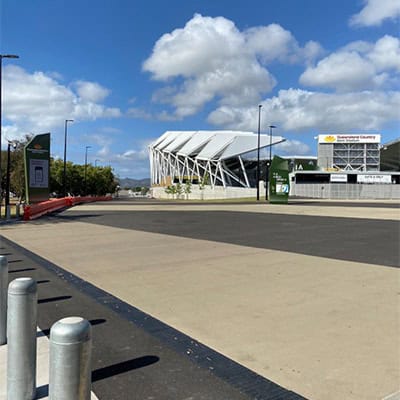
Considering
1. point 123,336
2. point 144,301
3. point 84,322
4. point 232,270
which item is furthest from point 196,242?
point 84,322

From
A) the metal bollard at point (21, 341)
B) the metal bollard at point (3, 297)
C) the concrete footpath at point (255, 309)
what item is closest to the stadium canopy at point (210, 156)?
the concrete footpath at point (255, 309)

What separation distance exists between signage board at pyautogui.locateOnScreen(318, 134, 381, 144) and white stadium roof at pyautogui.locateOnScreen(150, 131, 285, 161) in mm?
18270

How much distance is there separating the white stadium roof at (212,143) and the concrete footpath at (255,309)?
243 ft

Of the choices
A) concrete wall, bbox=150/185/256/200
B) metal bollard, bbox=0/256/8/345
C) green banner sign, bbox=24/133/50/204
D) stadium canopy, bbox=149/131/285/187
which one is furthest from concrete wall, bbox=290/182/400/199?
metal bollard, bbox=0/256/8/345

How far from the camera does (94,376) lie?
3.44m

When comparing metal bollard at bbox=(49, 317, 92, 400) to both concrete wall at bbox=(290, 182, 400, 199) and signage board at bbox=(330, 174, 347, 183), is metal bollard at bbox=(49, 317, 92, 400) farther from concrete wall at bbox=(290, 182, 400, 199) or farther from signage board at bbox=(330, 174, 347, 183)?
signage board at bbox=(330, 174, 347, 183)

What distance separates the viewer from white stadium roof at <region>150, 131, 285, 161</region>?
8688 centimetres

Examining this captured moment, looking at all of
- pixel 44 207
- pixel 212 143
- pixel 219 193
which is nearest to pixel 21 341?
pixel 44 207

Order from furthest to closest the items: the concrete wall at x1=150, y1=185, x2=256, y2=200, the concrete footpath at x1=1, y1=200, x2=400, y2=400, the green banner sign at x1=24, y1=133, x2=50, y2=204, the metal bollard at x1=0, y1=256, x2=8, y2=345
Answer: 1. the concrete wall at x1=150, y1=185, x2=256, y2=200
2. the green banner sign at x1=24, y1=133, x2=50, y2=204
3. the metal bollard at x1=0, y1=256, x2=8, y2=345
4. the concrete footpath at x1=1, y1=200, x2=400, y2=400

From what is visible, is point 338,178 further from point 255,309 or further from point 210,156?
point 255,309

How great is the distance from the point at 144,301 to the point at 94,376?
2.30 m

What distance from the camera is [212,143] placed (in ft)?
314

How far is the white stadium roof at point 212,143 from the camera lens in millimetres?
86875

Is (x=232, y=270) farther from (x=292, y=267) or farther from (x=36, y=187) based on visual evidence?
(x=36, y=187)
